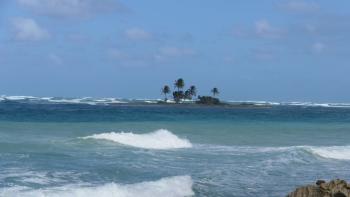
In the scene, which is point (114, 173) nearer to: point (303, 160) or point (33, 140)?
point (303, 160)

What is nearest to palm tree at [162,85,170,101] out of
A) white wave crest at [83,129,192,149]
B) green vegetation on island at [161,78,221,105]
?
green vegetation on island at [161,78,221,105]

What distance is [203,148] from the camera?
25.6 m

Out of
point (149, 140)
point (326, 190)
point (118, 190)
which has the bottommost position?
point (118, 190)

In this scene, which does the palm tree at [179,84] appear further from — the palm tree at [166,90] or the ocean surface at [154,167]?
the ocean surface at [154,167]

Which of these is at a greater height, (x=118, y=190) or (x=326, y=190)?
(x=326, y=190)

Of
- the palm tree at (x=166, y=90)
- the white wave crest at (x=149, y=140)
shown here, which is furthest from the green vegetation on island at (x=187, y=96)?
the white wave crest at (x=149, y=140)

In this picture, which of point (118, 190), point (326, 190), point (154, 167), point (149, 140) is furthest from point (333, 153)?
point (326, 190)

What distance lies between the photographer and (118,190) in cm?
1408

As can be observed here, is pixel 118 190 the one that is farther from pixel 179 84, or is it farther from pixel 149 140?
pixel 179 84

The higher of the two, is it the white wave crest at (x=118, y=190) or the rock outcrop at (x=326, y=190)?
the rock outcrop at (x=326, y=190)

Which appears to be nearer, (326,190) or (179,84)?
(326,190)

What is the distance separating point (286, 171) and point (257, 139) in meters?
14.0

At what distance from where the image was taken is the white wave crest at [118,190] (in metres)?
13.3

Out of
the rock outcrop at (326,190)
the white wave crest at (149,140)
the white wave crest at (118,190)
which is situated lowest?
the white wave crest at (118,190)
